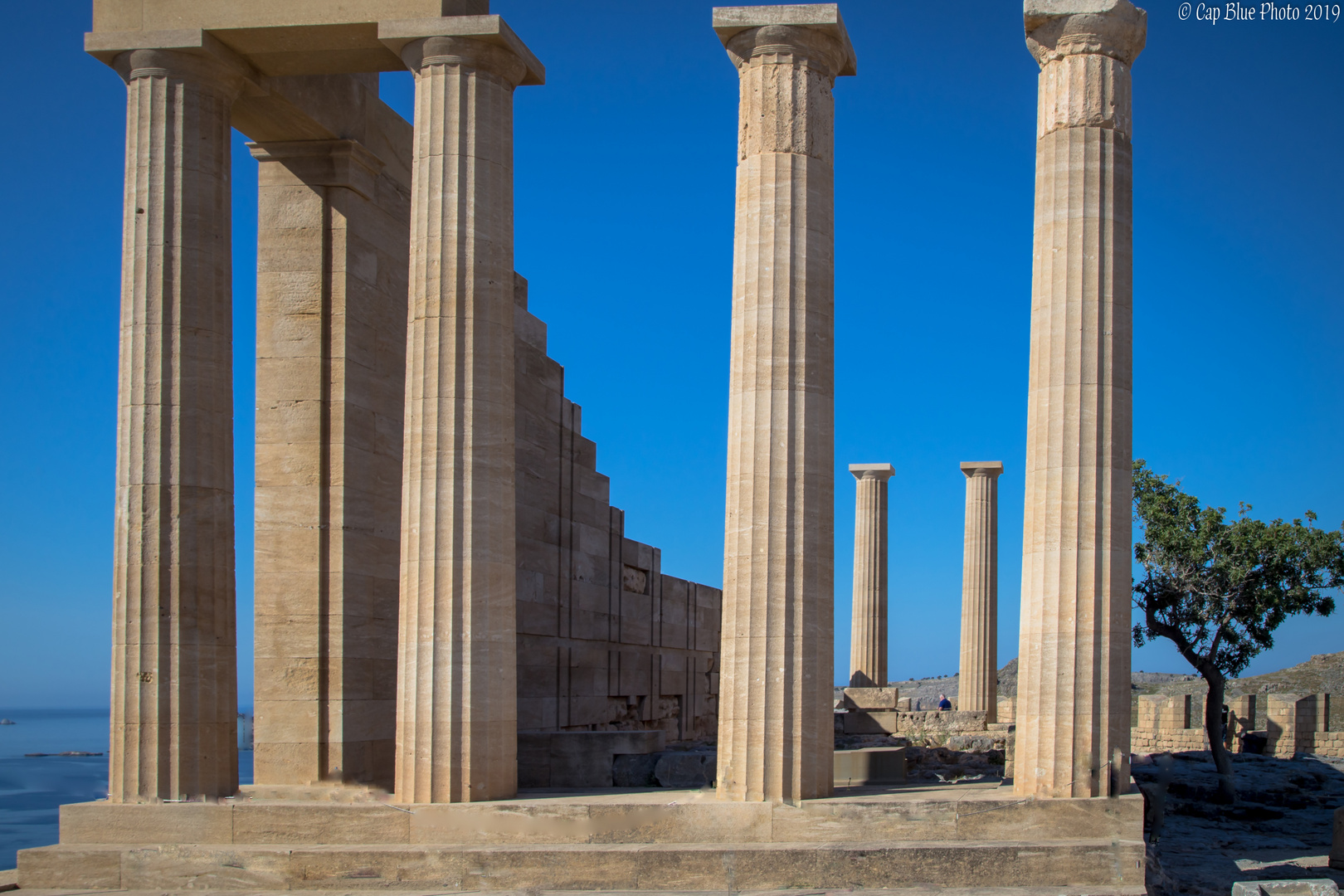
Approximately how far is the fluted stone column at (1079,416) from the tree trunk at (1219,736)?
1837cm

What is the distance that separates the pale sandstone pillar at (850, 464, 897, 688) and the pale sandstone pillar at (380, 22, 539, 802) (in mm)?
26339

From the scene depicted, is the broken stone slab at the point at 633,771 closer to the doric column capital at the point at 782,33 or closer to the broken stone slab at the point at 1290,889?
the broken stone slab at the point at 1290,889

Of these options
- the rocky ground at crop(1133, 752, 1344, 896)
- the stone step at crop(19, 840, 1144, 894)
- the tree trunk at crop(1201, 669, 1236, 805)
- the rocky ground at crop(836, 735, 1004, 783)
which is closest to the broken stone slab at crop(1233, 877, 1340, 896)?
the stone step at crop(19, 840, 1144, 894)

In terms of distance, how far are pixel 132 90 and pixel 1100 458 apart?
14.8m

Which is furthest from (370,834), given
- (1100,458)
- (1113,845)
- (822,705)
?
(1100,458)

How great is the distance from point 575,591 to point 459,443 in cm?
890

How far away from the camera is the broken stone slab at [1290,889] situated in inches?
544

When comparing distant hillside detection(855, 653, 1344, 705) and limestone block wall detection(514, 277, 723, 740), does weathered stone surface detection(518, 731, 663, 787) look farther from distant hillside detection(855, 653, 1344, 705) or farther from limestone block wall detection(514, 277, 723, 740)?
distant hillside detection(855, 653, 1344, 705)

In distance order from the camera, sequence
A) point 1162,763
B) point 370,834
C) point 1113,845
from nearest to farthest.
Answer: point 1113,845 < point 370,834 < point 1162,763

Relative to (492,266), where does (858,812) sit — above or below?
below

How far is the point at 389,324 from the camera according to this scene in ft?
71.4

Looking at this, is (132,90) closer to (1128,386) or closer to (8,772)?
(1128,386)

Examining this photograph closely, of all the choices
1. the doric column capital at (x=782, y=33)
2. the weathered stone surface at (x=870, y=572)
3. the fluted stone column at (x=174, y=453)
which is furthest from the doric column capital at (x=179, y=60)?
the weathered stone surface at (x=870, y=572)

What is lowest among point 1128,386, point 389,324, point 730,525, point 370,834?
point 370,834
